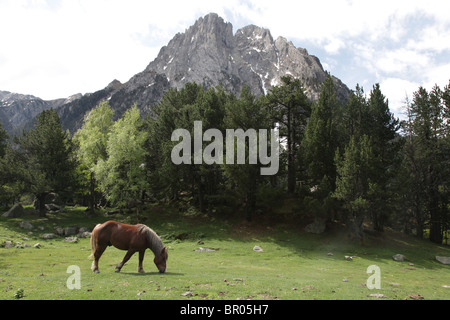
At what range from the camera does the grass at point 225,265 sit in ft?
34.2

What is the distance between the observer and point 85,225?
109 feet

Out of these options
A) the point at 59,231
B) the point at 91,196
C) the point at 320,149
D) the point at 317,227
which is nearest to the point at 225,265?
the point at 317,227

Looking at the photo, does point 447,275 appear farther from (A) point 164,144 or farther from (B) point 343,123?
(A) point 164,144

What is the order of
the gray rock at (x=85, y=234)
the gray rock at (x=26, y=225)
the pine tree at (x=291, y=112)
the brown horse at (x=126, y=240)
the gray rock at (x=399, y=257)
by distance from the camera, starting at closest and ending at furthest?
1. the brown horse at (x=126, y=240)
2. the gray rock at (x=399, y=257)
3. the gray rock at (x=85, y=234)
4. the gray rock at (x=26, y=225)
5. the pine tree at (x=291, y=112)

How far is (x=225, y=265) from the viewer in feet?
63.9

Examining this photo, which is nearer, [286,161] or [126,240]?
[126,240]

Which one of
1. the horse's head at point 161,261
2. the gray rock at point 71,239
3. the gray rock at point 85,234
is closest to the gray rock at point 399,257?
the horse's head at point 161,261

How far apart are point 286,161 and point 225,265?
20.2 meters

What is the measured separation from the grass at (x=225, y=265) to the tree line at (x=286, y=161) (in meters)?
3.53

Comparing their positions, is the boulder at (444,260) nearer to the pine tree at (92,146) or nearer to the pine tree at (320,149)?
the pine tree at (320,149)

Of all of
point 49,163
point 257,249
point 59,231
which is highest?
point 49,163

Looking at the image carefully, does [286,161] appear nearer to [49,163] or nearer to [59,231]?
[59,231]
